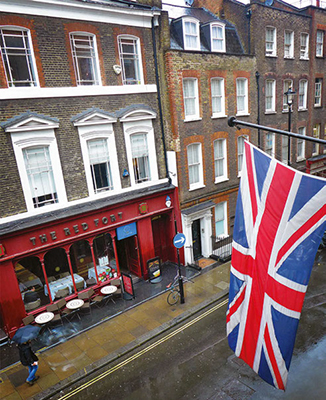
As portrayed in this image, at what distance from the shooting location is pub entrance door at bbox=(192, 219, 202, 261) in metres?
17.1

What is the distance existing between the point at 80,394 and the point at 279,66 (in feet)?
68.4

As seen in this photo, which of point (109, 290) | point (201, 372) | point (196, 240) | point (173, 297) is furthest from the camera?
point (196, 240)

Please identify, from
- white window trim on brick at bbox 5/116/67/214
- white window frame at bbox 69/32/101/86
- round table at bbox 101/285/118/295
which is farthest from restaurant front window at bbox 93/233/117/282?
white window frame at bbox 69/32/101/86

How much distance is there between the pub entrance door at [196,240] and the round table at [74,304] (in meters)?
7.24

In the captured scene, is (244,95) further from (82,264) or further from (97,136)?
(82,264)

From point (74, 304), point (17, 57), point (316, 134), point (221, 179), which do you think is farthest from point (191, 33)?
point (316, 134)

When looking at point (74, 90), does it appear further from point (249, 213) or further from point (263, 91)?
point (263, 91)

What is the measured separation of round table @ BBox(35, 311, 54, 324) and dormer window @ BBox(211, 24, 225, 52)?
15.6 m

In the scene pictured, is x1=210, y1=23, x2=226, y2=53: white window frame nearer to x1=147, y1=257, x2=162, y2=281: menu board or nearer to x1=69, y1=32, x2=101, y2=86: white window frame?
x1=69, y1=32, x2=101, y2=86: white window frame

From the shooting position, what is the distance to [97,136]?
12.8 m

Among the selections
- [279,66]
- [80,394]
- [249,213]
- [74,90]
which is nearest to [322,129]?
[279,66]

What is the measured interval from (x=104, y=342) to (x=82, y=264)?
13.2 feet

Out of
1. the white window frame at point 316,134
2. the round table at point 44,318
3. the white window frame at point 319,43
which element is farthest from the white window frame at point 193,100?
the white window frame at point 316,134

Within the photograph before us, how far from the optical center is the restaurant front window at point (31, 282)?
12.0 meters
